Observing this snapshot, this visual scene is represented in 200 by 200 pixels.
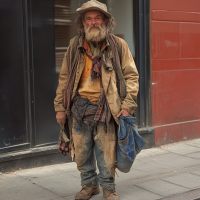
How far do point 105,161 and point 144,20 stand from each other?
3.35 meters

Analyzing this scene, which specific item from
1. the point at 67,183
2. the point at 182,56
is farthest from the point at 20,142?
the point at 182,56

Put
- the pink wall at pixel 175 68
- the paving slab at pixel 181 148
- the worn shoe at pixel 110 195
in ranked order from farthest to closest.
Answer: the pink wall at pixel 175 68 → the paving slab at pixel 181 148 → the worn shoe at pixel 110 195

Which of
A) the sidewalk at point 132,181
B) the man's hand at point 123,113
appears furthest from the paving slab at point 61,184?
the man's hand at point 123,113

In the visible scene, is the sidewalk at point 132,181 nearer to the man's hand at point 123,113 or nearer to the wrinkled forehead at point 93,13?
the man's hand at point 123,113

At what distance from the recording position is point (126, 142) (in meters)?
3.95

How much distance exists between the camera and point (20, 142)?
546 centimetres

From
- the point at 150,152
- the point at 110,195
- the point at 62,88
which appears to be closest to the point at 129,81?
the point at 62,88

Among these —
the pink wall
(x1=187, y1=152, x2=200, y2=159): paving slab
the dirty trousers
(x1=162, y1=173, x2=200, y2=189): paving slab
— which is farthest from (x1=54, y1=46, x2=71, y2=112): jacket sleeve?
(x1=187, y1=152, x2=200, y2=159): paving slab

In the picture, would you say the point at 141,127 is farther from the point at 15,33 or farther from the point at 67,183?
the point at 15,33

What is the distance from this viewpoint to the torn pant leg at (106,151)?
4.05m

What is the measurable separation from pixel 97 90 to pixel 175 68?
3.33 metres

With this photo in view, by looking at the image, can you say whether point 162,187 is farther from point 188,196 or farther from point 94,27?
point 94,27

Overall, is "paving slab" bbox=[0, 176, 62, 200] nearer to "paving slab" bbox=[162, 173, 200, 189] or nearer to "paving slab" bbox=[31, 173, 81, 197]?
"paving slab" bbox=[31, 173, 81, 197]

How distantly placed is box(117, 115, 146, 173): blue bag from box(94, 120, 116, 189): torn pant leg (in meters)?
0.08
